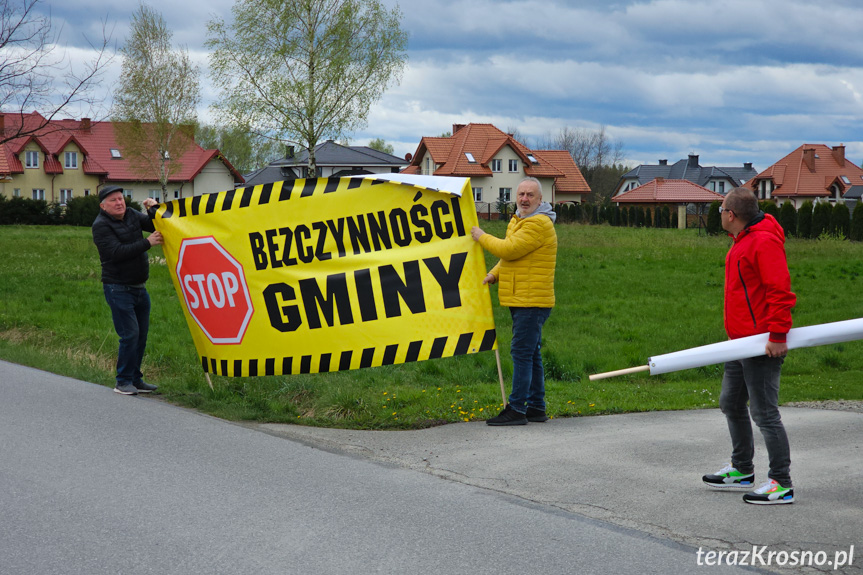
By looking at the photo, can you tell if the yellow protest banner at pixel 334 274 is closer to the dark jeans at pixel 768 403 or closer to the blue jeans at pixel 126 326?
the blue jeans at pixel 126 326

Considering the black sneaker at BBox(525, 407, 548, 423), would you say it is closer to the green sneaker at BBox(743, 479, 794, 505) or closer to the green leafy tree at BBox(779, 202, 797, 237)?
the green sneaker at BBox(743, 479, 794, 505)

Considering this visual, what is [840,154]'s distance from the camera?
314 feet

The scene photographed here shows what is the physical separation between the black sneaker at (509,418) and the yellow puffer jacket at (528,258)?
0.96 meters

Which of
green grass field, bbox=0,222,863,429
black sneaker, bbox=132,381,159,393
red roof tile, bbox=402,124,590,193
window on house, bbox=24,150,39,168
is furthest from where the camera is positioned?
red roof tile, bbox=402,124,590,193

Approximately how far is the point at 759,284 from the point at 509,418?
293 cm

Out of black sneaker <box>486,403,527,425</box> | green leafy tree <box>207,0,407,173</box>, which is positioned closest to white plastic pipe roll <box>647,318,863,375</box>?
black sneaker <box>486,403,527,425</box>

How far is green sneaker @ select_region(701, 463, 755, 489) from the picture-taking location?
5.68 m

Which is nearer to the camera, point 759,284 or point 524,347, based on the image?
point 759,284

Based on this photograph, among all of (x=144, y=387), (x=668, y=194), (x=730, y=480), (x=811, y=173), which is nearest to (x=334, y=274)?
(x=144, y=387)

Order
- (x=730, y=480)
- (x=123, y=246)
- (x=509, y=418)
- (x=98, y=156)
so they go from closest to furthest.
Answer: (x=730, y=480), (x=509, y=418), (x=123, y=246), (x=98, y=156)

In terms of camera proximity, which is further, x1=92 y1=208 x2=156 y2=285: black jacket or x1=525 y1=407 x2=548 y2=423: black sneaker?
x1=92 y1=208 x2=156 y2=285: black jacket

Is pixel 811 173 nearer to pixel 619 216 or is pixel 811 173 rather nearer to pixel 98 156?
pixel 619 216

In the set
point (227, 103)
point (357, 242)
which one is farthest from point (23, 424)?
point (227, 103)

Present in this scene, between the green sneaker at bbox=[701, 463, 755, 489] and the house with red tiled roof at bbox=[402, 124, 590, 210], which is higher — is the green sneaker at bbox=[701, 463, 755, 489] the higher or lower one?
the lower one
